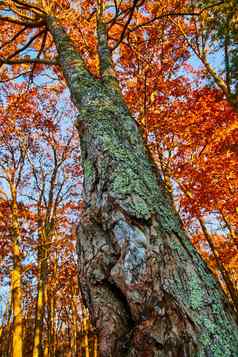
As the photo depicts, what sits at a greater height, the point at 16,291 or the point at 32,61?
the point at 32,61

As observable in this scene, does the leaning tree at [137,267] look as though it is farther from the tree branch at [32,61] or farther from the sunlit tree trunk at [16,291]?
the sunlit tree trunk at [16,291]

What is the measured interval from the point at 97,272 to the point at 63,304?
2678 centimetres

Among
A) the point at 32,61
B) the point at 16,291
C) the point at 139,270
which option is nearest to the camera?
the point at 139,270

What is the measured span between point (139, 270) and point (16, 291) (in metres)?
9.75

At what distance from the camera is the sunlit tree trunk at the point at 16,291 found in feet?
30.1

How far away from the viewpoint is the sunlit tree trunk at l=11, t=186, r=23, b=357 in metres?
9.16

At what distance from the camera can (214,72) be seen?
9.05 meters

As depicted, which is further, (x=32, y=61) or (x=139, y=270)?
(x=32, y=61)

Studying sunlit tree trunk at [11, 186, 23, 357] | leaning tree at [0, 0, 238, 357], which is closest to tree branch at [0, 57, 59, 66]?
leaning tree at [0, 0, 238, 357]

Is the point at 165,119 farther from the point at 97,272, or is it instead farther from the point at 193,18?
the point at 97,272

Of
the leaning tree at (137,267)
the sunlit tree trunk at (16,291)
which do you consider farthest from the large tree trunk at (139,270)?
the sunlit tree trunk at (16,291)

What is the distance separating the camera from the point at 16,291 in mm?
9875

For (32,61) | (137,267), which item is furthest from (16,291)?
(137,267)

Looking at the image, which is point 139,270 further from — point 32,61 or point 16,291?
point 16,291
